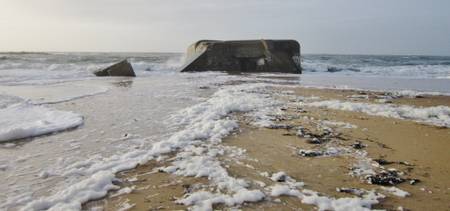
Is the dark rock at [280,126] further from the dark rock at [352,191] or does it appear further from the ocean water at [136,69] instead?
the ocean water at [136,69]

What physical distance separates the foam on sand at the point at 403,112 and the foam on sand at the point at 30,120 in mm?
5213

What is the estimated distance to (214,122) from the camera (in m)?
6.04

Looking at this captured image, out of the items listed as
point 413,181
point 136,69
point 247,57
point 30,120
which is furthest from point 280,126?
point 136,69

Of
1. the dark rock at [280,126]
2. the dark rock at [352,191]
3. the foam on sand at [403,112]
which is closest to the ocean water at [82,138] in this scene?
the dark rock at [280,126]

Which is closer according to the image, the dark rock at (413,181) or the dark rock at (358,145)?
the dark rock at (413,181)

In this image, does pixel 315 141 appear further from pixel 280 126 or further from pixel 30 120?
pixel 30 120

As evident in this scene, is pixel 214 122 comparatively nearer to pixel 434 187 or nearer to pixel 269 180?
pixel 269 180

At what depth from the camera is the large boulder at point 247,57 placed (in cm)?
2494

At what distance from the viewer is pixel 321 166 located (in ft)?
12.8

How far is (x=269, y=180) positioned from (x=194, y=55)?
23.3m

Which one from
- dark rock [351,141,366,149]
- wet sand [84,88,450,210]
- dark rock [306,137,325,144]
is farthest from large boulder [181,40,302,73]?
dark rock [351,141,366,149]

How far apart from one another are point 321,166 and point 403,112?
4.34 m

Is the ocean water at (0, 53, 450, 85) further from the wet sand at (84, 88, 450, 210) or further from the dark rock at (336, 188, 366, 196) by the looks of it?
the dark rock at (336, 188, 366, 196)

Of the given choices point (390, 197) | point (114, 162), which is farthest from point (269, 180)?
point (114, 162)
